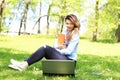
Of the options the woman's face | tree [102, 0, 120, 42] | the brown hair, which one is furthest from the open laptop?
tree [102, 0, 120, 42]

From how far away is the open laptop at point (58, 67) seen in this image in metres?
7.91

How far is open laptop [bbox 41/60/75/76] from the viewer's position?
311 inches

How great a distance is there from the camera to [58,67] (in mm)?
8008

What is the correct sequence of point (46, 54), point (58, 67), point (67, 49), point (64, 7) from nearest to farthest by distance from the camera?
point (58, 67), point (67, 49), point (46, 54), point (64, 7)

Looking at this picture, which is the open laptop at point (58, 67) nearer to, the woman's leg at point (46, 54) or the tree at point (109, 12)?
the woman's leg at point (46, 54)

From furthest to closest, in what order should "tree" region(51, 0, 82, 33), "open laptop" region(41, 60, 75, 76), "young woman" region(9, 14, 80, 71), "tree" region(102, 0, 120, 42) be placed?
1. "tree" region(51, 0, 82, 33)
2. "tree" region(102, 0, 120, 42)
3. "young woman" region(9, 14, 80, 71)
4. "open laptop" region(41, 60, 75, 76)

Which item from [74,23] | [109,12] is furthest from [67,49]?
[109,12]

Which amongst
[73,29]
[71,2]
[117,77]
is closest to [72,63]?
[73,29]

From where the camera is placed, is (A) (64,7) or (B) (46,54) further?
(A) (64,7)

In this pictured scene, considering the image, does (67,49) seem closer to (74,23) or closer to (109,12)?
(74,23)

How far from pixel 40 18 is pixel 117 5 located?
19.7 meters

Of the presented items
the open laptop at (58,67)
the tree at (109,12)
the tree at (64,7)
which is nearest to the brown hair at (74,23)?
the open laptop at (58,67)

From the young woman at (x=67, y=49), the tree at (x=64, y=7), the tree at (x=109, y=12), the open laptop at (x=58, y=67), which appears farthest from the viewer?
the tree at (x=64, y=7)

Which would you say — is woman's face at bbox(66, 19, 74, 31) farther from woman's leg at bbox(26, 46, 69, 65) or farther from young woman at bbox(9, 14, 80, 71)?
woman's leg at bbox(26, 46, 69, 65)
